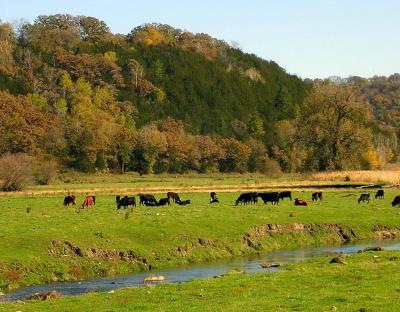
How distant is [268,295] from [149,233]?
52.3ft

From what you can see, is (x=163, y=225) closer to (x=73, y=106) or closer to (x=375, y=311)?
(x=375, y=311)

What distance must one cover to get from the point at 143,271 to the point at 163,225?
255 inches

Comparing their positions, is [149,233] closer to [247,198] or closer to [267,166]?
[247,198]

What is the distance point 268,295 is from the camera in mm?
20203

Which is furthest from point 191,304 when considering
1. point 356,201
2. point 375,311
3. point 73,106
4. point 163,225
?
point 73,106

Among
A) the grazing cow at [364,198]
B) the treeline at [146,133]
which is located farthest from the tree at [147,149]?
the grazing cow at [364,198]

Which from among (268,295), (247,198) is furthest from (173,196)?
(268,295)

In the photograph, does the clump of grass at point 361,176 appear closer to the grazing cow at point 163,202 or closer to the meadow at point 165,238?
the meadow at point 165,238

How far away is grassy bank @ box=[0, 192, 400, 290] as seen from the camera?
29.5m

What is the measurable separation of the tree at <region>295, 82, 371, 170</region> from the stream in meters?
48.7

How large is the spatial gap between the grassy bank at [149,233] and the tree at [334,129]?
3618cm

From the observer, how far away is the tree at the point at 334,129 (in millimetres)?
88375

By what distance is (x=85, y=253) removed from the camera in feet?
102

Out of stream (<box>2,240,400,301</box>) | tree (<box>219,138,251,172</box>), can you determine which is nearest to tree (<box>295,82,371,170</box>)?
stream (<box>2,240,400,301</box>)
